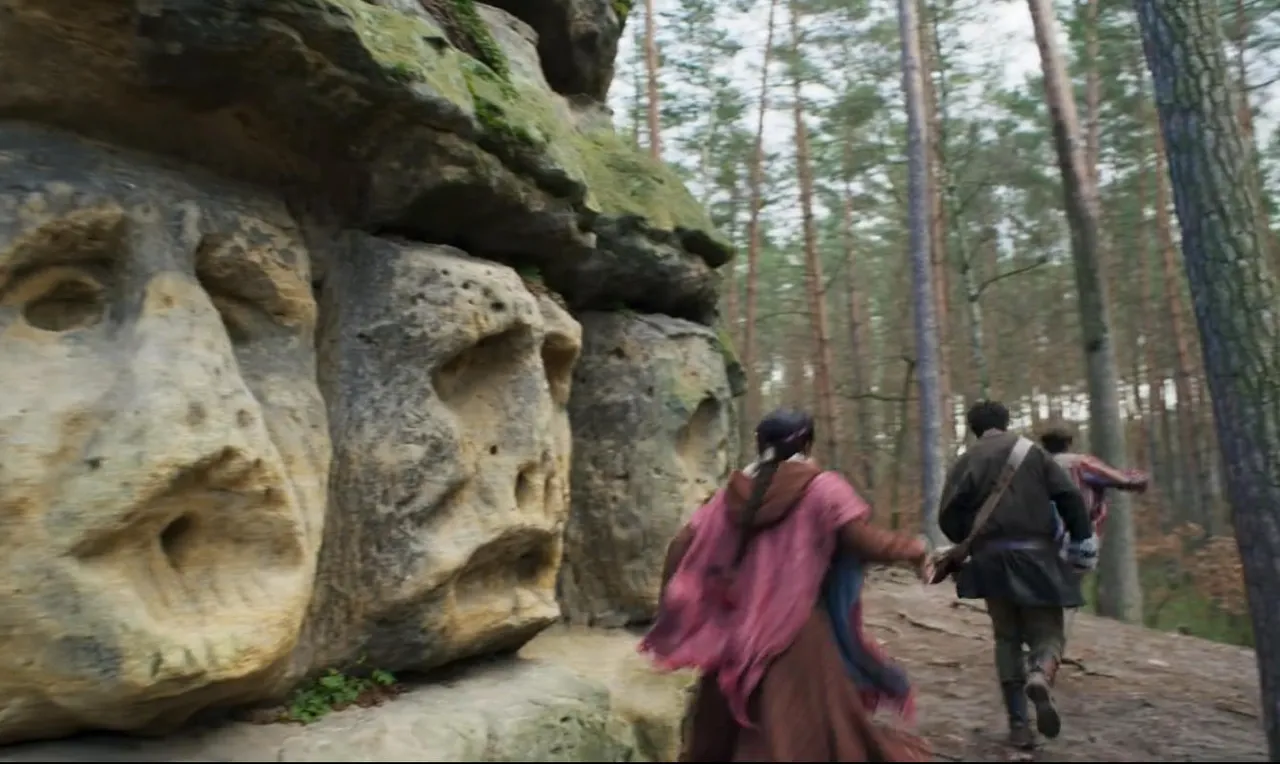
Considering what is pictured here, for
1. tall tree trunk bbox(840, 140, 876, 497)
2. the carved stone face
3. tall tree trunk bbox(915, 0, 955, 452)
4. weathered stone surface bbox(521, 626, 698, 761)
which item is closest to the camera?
the carved stone face

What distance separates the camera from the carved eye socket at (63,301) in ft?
15.0

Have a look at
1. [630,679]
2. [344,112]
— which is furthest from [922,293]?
[344,112]

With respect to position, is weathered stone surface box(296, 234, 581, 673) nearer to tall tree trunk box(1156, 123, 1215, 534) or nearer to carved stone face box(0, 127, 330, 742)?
carved stone face box(0, 127, 330, 742)

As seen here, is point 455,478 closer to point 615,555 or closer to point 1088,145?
point 615,555

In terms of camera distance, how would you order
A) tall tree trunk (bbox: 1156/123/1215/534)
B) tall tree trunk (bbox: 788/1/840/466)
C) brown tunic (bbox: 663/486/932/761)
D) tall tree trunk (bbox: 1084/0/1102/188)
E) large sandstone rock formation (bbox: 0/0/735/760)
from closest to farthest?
brown tunic (bbox: 663/486/932/761) → large sandstone rock formation (bbox: 0/0/735/760) → tall tree trunk (bbox: 1084/0/1102/188) → tall tree trunk (bbox: 788/1/840/466) → tall tree trunk (bbox: 1156/123/1215/534)

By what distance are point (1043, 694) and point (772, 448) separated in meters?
2.41

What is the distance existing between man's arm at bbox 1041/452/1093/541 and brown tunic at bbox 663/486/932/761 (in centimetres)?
199

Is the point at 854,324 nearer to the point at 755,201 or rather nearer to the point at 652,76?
the point at 755,201

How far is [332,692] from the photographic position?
16.4 ft

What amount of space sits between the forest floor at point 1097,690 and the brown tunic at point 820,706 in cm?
202

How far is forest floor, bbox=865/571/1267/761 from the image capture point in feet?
18.7

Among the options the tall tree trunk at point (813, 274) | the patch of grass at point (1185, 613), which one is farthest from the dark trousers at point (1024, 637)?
the tall tree trunk at point (813, 274)

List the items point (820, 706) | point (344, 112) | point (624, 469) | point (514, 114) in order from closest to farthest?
point (820, 706), point (344, 112), point (514, 114), point (624, 469)

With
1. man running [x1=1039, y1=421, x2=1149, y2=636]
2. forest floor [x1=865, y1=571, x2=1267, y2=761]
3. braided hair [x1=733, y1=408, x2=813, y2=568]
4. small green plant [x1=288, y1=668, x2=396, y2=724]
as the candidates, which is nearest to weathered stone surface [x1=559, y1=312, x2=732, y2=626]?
forest floor [x1=865, y1=571, x2=1267, y2=761]
